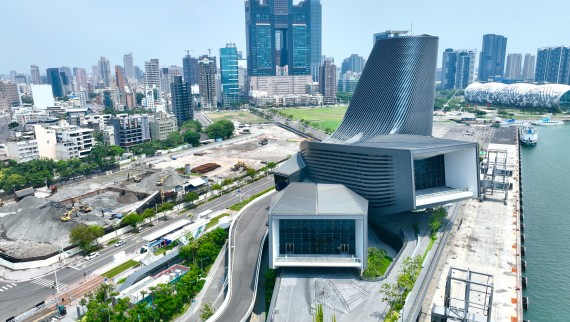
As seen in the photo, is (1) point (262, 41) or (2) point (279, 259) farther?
(1) point (262, 41)

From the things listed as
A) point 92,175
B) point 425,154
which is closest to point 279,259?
point 425,154

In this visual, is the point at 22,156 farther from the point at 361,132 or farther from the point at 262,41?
the point at 262,41

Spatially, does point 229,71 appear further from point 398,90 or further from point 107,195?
point 398,90

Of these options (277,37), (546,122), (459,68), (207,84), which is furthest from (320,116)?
(459,68)

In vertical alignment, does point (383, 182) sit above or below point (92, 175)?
above

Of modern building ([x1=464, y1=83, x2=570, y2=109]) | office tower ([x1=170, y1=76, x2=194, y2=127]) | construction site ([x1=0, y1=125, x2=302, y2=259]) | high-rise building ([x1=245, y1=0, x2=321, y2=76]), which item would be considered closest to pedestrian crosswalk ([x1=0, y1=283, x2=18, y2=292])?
construction site ([x1=0, y1=125, x2=302, y2=259])

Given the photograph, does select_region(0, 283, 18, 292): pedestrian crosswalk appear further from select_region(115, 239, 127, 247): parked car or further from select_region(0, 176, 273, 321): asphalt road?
select_region(115, 239, 127, 247): parked car

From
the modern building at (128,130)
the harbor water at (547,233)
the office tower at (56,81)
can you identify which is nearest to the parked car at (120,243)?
the harbor water at (547,233)
